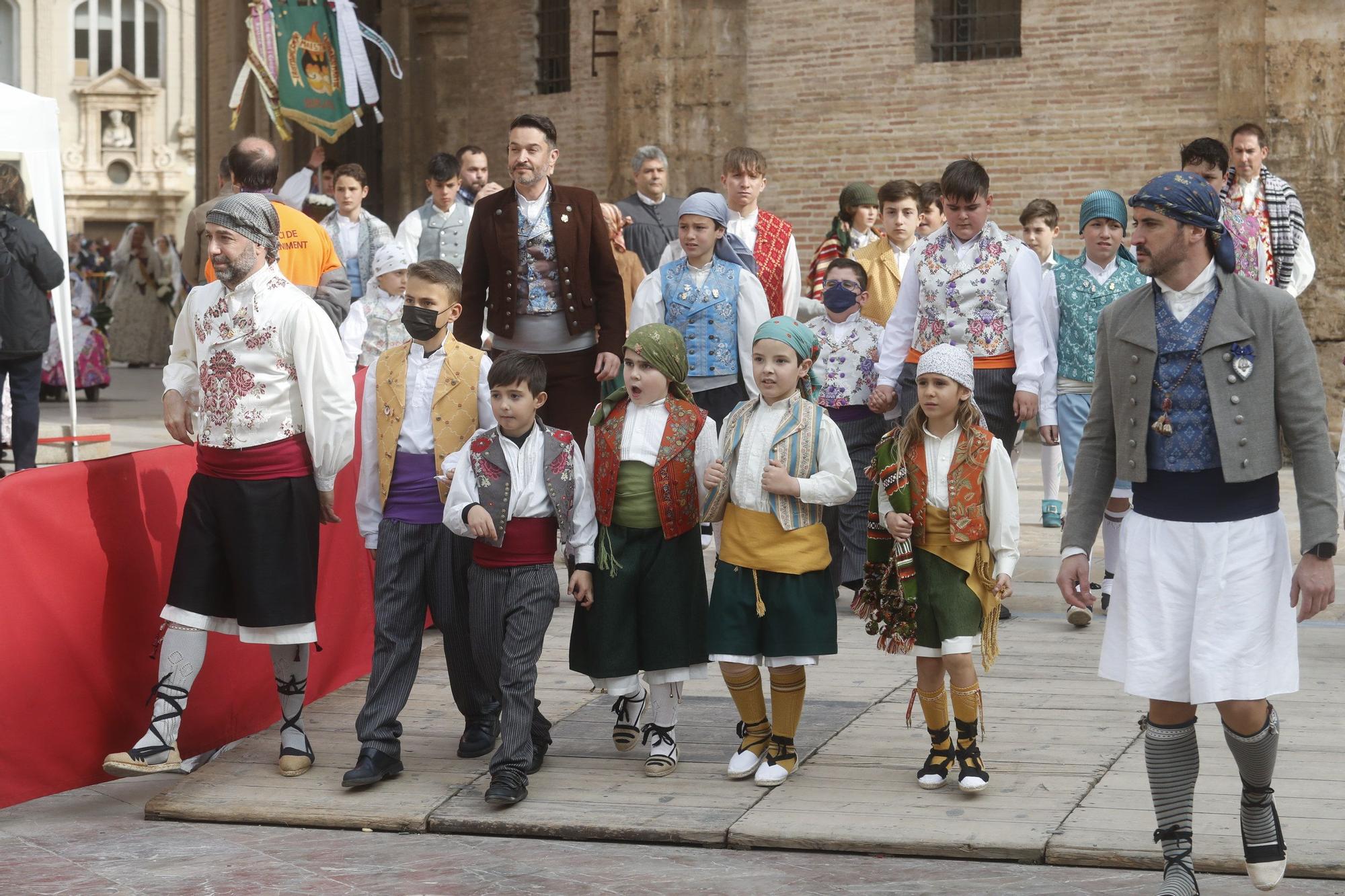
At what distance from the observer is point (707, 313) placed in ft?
25.3

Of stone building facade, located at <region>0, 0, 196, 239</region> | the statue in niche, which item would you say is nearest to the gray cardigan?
stone building facade, located at <region>0, 0, 196, 239</region>

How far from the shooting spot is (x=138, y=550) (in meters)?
6.12

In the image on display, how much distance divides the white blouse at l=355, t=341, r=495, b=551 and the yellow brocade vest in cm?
2

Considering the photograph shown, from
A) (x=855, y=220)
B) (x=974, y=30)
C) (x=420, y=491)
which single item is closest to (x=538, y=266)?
(x=420, y=491)

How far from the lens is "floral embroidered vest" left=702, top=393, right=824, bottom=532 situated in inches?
227

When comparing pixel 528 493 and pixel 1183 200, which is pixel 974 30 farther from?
pixel 1183 200

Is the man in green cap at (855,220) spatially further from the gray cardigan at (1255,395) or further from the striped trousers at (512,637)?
the gray cardigan at (1255,395)

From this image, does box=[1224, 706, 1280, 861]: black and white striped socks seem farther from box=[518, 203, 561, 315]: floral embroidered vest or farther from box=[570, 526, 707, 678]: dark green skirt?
box=[518, 203, 561, 315]: floral embroidered vest

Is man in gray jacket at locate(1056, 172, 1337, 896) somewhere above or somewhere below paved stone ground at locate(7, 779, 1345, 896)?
above

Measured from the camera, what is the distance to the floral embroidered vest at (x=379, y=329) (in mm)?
9938

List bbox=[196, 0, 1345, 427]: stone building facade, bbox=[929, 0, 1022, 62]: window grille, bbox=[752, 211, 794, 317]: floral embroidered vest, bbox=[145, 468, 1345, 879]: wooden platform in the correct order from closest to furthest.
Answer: bbox=[145, 468, 1345, 879]: wooden platform < bbox=[752, 211, 794, 317]: floral embroidered vest < bbox=[196, 0, 1345, 427]: stone building facade < bbox=[929, 0, 1022, 62]: window grille

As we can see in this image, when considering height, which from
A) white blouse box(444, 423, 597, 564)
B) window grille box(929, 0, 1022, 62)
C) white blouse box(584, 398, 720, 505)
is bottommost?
white blouse box(444, 423, 597, 564)

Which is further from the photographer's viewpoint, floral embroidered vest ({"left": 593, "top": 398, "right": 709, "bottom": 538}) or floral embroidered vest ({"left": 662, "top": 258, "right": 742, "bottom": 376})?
floral embroidered vest ({"left": 662, "top": 258, "right": 742, "bottom": 376})

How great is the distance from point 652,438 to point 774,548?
1.77 ft
